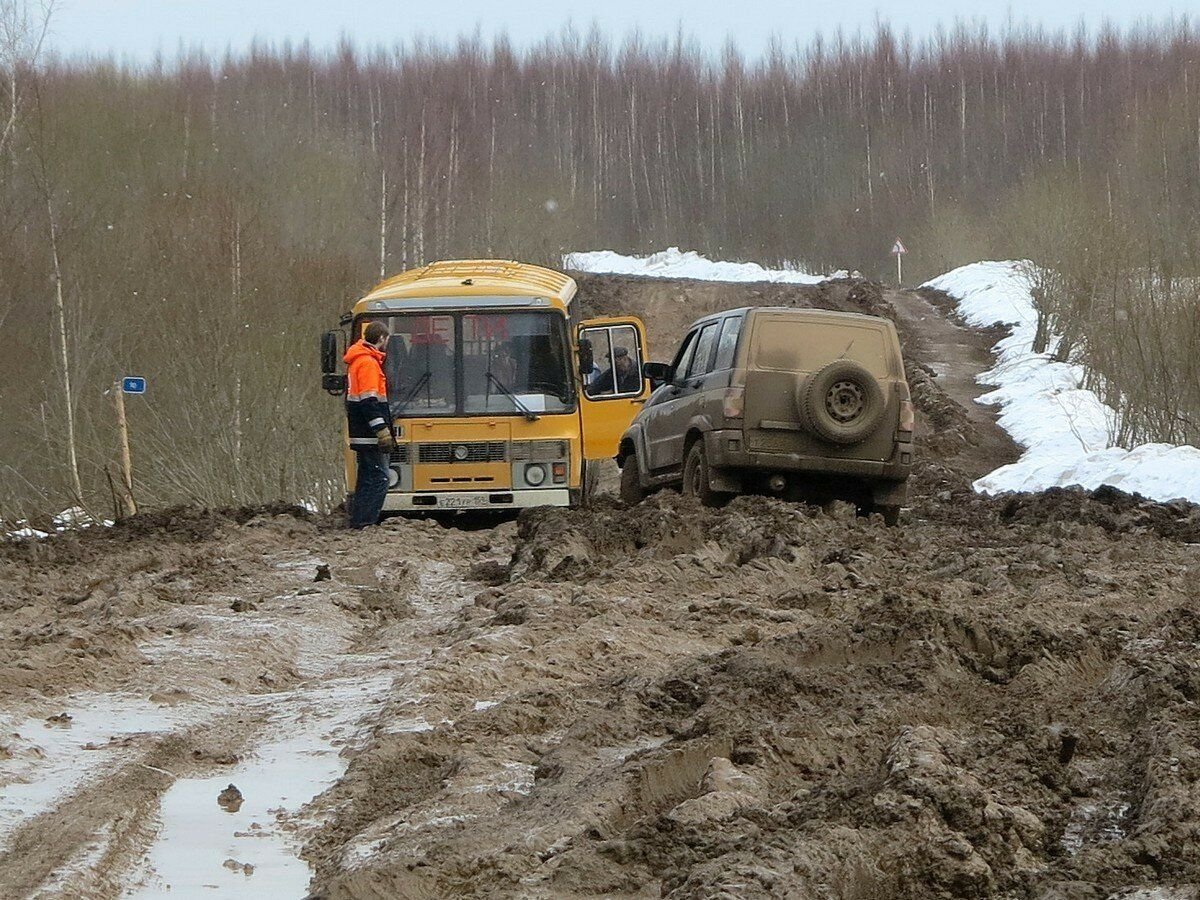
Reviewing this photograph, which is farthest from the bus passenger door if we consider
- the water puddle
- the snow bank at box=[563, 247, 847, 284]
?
the snow bank at box=[563, 247, 847, 284]

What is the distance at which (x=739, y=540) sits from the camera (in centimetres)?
1181

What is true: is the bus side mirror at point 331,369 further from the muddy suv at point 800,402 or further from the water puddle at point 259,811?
the water puddle at point 259,811

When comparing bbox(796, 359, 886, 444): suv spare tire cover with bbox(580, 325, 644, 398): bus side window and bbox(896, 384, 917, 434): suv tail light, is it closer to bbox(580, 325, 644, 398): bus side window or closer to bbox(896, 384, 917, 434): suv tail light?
bbox(896, 384, 917, 434): suv tail light

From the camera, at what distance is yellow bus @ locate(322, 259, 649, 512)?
53.1 ft

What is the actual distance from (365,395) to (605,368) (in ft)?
8.95

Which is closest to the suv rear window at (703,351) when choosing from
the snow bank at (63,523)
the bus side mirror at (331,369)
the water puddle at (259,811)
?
the bus side mirror at (331,369)

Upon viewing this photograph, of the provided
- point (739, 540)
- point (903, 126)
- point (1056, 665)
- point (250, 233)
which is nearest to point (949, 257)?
point (903, 126)

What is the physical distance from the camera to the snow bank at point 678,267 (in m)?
59.7

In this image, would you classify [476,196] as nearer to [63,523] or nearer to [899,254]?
[899,254]

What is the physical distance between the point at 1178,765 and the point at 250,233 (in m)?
29.8

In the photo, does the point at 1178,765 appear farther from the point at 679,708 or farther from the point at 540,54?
the point at 540,54

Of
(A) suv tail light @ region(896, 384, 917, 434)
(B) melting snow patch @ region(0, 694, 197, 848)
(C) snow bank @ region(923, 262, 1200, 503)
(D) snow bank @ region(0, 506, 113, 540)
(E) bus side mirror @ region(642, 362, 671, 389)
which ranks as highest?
(E) bus side mirror @ region(642, 362, 671, 389)

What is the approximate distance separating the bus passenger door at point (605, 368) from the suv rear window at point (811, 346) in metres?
2.32

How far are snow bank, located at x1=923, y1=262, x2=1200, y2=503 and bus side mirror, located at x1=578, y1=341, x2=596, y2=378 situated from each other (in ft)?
19.1
